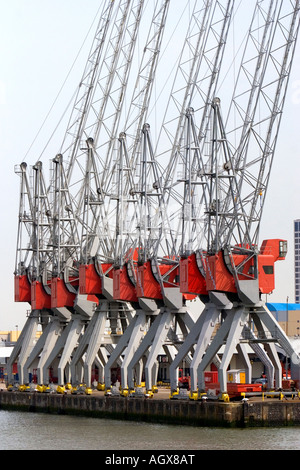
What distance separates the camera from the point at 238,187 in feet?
315

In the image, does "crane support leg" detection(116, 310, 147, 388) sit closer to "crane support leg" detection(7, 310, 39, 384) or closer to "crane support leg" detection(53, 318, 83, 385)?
"crane support leg" detection(53, 318, 83, 385)

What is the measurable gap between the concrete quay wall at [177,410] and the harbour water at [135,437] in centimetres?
90

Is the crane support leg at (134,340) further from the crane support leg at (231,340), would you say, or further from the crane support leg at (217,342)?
the crane support leg at (231,340)

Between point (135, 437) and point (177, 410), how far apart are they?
8.85 m

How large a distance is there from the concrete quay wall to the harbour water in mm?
897

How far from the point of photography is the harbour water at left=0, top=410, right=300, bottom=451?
75.7 meters

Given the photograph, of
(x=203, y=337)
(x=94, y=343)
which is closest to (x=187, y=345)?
(x=203, y=337)

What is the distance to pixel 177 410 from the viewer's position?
90500 mm

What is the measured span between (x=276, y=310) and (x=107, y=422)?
3355 inches

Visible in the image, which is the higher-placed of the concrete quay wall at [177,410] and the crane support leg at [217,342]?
the crane support leg at [217,342]

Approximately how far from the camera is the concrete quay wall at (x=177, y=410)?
84.4 metres

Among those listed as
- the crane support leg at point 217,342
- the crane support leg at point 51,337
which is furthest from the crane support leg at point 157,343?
the crane support leg at point 51,337

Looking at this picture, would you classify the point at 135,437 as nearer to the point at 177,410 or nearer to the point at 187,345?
the point at 177,410
